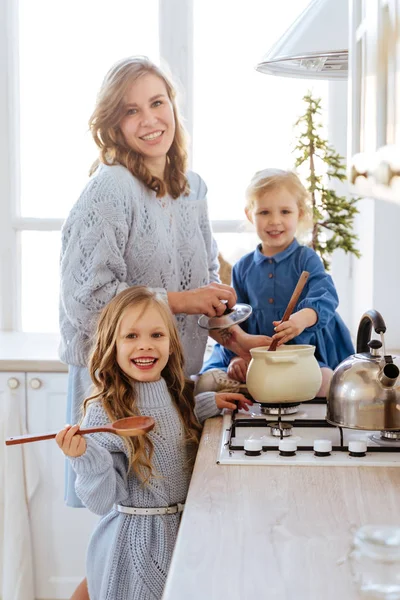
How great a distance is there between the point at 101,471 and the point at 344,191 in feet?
5.55

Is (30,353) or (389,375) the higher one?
(389,375)

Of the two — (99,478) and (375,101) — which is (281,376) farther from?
(375,101)

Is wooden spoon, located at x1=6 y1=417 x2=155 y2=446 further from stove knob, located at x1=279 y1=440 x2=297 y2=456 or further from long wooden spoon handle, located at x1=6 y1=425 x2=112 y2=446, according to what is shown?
stove knob, located at x1=279 y1=440 x2=297 y2=456

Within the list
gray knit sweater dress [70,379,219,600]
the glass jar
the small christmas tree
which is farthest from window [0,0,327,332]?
the glass jar

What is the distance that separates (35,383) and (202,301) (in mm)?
907

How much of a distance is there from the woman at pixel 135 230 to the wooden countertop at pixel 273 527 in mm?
485

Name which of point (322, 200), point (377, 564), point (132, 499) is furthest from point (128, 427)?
point (322, 200)

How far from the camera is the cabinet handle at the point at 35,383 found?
267 centimetres

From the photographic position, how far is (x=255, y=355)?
1830mm

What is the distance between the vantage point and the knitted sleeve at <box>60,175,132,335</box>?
190 centimetres

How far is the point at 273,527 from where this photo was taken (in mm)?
1214

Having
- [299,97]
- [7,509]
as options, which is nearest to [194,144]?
[299,97]

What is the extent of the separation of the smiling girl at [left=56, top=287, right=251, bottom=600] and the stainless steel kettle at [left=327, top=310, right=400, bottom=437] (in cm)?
33

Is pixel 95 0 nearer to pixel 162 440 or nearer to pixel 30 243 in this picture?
pixel 30 243
